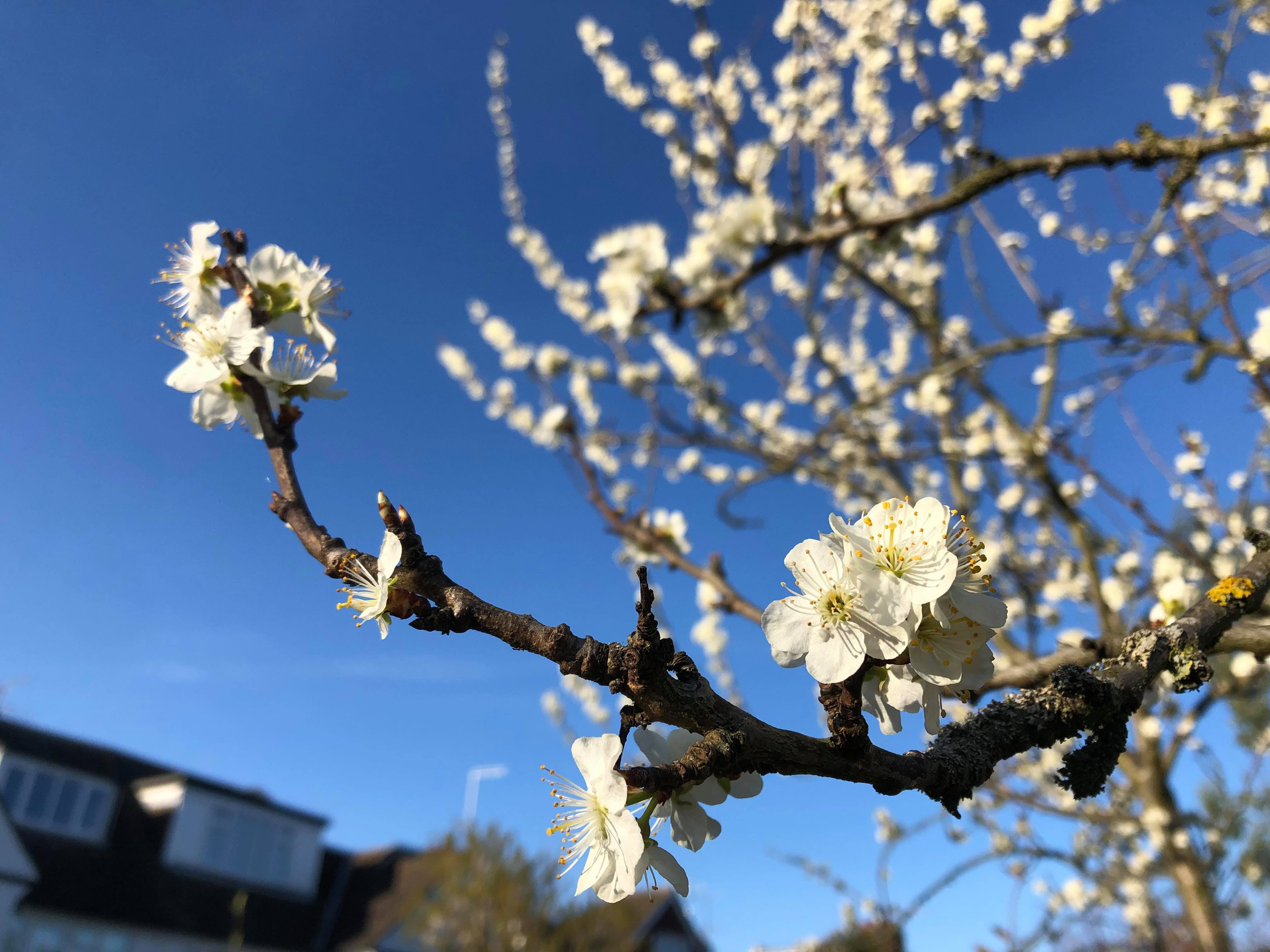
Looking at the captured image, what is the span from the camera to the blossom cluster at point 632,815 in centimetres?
101

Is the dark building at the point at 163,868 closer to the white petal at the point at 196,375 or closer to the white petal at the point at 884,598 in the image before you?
the white petal at the point at 196,375

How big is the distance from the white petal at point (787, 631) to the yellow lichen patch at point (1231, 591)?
0.70m

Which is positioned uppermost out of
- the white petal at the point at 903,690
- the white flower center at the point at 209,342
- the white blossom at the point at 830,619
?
the white flower center at the point at 209,342

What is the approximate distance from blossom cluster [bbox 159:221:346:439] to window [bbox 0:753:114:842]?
14809 millimetres

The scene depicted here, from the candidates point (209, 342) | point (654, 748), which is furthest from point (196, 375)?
point (654, 748)

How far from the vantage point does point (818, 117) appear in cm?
579

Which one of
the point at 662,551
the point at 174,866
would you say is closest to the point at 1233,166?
the point at 662,551

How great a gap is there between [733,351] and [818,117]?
1.84 metres

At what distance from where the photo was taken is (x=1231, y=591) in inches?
50.5

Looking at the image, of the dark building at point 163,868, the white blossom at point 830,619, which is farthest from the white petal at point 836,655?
the dark building at point 163,868

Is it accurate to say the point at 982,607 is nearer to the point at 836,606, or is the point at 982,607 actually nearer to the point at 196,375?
the point at 836,606

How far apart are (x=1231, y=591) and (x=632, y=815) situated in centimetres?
102

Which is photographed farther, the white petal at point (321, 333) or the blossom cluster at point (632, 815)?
the white petal at point (321, 333)

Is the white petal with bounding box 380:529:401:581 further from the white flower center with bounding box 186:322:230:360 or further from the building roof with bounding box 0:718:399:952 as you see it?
the building roof with bounding box 0:718:399:952
